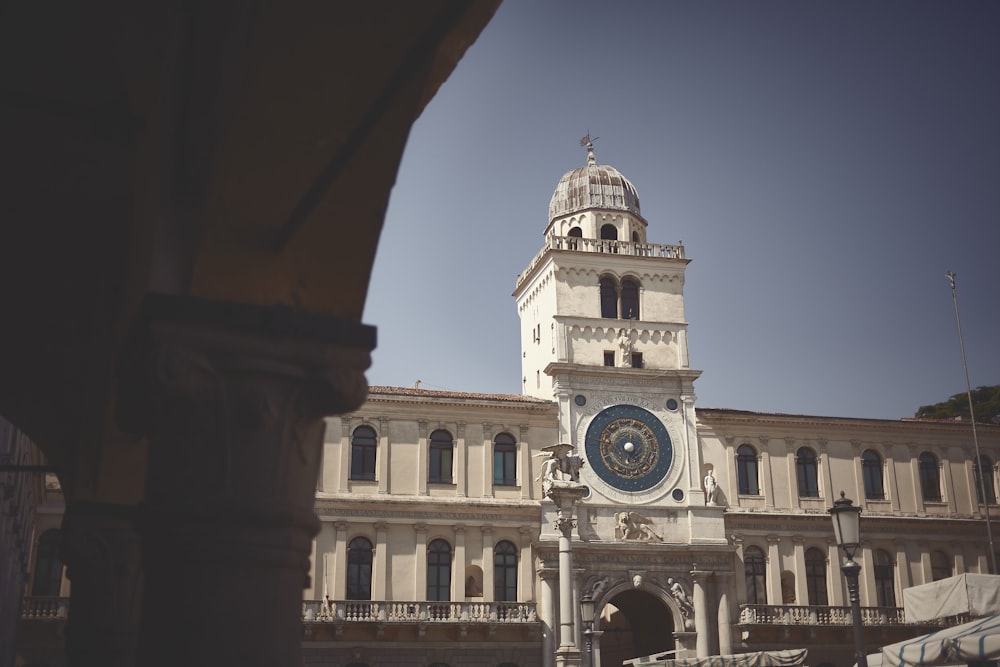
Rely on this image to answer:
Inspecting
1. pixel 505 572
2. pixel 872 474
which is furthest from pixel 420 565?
pixel 872 474

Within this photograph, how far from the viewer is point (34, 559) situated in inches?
1321

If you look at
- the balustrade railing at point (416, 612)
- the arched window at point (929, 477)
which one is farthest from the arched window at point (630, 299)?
the arched window at point (929, 477)

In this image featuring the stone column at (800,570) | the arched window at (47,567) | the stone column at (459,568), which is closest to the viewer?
the arched window at (47,567)

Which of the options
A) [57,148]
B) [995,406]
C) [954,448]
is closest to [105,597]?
[57,148]

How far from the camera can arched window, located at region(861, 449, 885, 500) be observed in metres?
42.3

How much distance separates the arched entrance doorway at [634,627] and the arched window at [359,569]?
8.91 metres

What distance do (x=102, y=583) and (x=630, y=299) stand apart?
34.6m

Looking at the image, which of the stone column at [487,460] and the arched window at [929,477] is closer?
the stone column at [487,460]

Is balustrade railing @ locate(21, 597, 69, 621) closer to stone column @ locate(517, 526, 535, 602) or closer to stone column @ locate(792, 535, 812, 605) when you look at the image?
stone column @ locate(517, 526, 535, 602)

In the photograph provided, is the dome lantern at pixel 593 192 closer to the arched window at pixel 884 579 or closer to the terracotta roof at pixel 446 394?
the terracotta roof at pixel 446 394

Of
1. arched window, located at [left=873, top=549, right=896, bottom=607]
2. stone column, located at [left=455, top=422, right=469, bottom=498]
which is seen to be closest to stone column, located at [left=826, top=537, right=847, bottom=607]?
arched window, located at [left=873, top=549, right=896, bottom=607]

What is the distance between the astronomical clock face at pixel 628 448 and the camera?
3931cm

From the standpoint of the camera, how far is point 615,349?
41281 mm

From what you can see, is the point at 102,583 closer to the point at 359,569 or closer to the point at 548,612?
the point at 359,569
